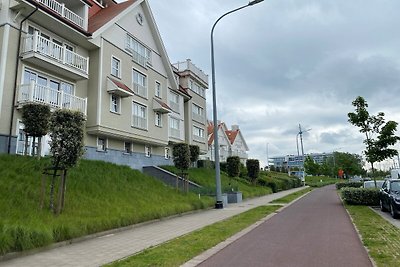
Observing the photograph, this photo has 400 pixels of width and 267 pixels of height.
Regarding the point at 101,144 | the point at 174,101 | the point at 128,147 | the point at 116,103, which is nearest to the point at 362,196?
the point at 128,147

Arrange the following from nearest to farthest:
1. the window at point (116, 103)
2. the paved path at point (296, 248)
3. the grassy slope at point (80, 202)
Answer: the paved path at point (296, 248) → the grassy slope at point (80, 202) → the window at point (116, 103)

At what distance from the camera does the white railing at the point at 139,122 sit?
83.8 feet

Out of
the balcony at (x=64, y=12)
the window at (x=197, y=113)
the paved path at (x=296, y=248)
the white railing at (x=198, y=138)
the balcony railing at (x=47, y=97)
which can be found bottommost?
the paved path at (x=296, y=248)

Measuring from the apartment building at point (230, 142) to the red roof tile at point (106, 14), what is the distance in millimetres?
33922

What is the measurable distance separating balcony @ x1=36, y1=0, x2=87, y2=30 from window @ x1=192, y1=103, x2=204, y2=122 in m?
20.9

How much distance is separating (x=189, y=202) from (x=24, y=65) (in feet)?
37.3

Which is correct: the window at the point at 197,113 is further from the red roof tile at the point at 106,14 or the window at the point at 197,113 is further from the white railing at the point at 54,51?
the white railing at the point at 54,51

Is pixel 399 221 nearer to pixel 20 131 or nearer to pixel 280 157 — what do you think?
pixel 20 131

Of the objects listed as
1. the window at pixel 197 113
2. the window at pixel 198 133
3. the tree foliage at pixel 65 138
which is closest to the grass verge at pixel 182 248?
the tree foliage at pixel 65 138

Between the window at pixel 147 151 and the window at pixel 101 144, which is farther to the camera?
the window at pixel 147 151

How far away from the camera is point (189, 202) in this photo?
17141 millimetres

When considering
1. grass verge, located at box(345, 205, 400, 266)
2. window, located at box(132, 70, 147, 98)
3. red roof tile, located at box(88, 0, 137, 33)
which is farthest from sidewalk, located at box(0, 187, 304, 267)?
window, located at box(132, 70, 147, 98)

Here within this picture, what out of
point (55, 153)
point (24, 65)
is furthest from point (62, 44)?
point (55, 153)

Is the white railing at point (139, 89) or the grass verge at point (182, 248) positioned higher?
the white railing at point (139, 89)
